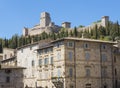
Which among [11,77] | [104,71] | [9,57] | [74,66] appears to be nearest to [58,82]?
[74,66]

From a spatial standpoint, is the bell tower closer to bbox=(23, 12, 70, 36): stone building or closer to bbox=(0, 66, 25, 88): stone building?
bbox=(23, 12, 70, 36): stone building

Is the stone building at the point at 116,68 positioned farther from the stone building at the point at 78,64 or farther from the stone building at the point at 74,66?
the stone building at the point at 78,64

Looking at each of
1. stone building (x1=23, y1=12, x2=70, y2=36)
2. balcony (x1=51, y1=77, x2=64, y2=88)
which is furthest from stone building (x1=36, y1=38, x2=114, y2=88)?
stone building (x1=23, y1=12, x2=70, y2=36)

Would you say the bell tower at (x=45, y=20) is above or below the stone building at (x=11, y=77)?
above

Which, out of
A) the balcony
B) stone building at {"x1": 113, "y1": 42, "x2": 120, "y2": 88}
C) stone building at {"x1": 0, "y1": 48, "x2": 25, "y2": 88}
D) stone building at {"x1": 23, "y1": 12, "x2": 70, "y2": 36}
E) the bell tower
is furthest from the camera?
the bell tower

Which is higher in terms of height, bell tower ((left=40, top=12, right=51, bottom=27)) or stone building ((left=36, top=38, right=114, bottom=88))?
bell tower ((left=40, top=12, right=51, bottom=27))

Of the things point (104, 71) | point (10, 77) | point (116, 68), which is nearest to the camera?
point (10, 77)

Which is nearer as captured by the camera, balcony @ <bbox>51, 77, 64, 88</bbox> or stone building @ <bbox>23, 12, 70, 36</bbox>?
balcony @ <bbox>51, 77, 64, 88</bbox>

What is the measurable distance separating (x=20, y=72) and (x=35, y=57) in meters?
13.3

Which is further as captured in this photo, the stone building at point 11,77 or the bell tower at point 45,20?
the bell tower at point 45,20

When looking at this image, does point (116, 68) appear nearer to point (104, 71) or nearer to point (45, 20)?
point (104, 71)

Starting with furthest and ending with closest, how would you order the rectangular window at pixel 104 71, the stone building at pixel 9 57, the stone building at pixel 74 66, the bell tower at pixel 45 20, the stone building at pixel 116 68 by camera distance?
the bell tower at pixel 45 20
the stone building at pixel 9 57
the stone building at pixel 116 68
the rectangular window at pixel 104 71
the stone building at pixel 74 66

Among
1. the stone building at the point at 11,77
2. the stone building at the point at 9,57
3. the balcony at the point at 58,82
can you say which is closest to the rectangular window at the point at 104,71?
the balcony at the point at 58,82

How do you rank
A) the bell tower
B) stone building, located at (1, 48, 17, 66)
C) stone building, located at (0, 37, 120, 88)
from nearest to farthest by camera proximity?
stone building, located at (0, 37, 120, 88)
stone building, located at (1, 48, 17, 66)
the bell tower
